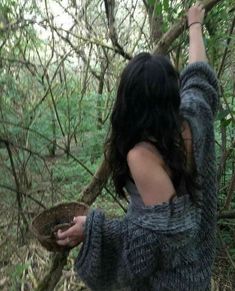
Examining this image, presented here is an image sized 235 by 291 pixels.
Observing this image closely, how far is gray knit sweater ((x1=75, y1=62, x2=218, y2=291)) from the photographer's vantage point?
55.1 inches

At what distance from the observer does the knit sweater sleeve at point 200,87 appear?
5.35 ft

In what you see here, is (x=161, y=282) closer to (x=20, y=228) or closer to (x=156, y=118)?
(x=156, y=118)

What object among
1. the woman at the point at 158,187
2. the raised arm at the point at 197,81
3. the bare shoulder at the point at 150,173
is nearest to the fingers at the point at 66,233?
the woman at the point at 158,187

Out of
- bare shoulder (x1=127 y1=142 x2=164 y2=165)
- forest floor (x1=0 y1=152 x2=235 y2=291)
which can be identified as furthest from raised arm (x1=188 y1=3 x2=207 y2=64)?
forest floor (x1=0 y1=152 x2=235 y2=291)

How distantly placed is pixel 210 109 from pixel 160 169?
1.42 ft

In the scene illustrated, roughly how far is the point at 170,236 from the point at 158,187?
0.16 meters

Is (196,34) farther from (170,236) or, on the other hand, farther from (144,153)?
(170,236)

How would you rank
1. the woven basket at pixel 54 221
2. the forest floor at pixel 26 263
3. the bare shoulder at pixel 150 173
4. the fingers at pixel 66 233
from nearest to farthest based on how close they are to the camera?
the bare shoulder at pixel 150 173, the fingers at pixel 66 233, the woven basket at pixel 54 221, the forest floor at pixel 26 263

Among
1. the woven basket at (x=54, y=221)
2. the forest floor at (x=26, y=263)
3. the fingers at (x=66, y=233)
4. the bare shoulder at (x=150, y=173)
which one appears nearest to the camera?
the bare shoulder at (x=150, y=173)

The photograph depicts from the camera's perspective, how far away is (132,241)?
143 centimetres

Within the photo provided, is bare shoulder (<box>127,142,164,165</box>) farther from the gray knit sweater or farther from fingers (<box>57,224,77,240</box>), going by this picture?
fingers (<box>57,224,77,240</box>)

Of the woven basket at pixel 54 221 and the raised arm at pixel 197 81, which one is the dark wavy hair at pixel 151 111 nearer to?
the raised arm at pixel 197 81

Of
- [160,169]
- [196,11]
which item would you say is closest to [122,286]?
[160,169]

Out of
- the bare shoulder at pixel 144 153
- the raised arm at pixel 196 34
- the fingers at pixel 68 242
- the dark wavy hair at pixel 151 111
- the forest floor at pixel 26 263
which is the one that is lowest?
the forest floor at pixel 26 263
